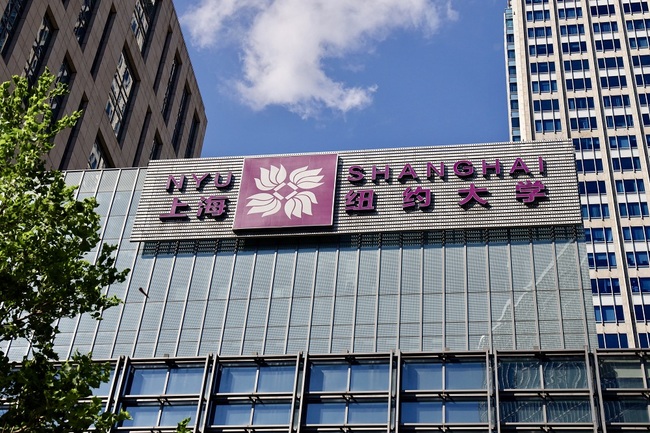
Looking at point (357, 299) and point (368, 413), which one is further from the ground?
point (357, 299)

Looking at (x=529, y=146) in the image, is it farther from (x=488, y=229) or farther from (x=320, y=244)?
(x=320, y=244)

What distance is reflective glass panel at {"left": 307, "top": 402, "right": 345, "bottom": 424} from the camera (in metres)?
32.3

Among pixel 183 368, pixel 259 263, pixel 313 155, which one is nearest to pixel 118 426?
pixel 183 368

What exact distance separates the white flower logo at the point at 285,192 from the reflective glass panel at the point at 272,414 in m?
9.42

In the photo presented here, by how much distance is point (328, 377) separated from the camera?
110 ft

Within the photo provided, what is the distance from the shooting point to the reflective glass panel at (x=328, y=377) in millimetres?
33188

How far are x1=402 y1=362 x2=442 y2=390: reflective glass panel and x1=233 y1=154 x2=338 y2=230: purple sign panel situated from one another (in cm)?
832

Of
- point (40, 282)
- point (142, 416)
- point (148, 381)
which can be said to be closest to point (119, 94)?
point (148, 381)

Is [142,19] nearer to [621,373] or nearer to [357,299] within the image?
[357,299]

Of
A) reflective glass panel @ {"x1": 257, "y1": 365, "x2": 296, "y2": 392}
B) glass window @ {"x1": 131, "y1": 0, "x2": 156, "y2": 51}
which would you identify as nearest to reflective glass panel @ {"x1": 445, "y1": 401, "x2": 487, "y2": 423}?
reflective glass panel @ {"x1": 257, "y1": 365, "x2": 296, "y2": 392}

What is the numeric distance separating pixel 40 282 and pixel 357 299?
17.7 metres

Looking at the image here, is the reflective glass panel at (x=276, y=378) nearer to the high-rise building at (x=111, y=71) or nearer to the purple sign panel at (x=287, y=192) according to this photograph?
the purple sign panel at (x=287, y=192)

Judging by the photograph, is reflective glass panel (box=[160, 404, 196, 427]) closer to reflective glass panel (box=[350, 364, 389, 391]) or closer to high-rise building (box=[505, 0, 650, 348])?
reflective glass panel (box=[350, 364, 389, 391])

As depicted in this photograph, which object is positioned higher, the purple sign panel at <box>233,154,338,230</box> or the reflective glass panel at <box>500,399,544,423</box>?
the purple sign panel at <box>233,154,338,230</box>
